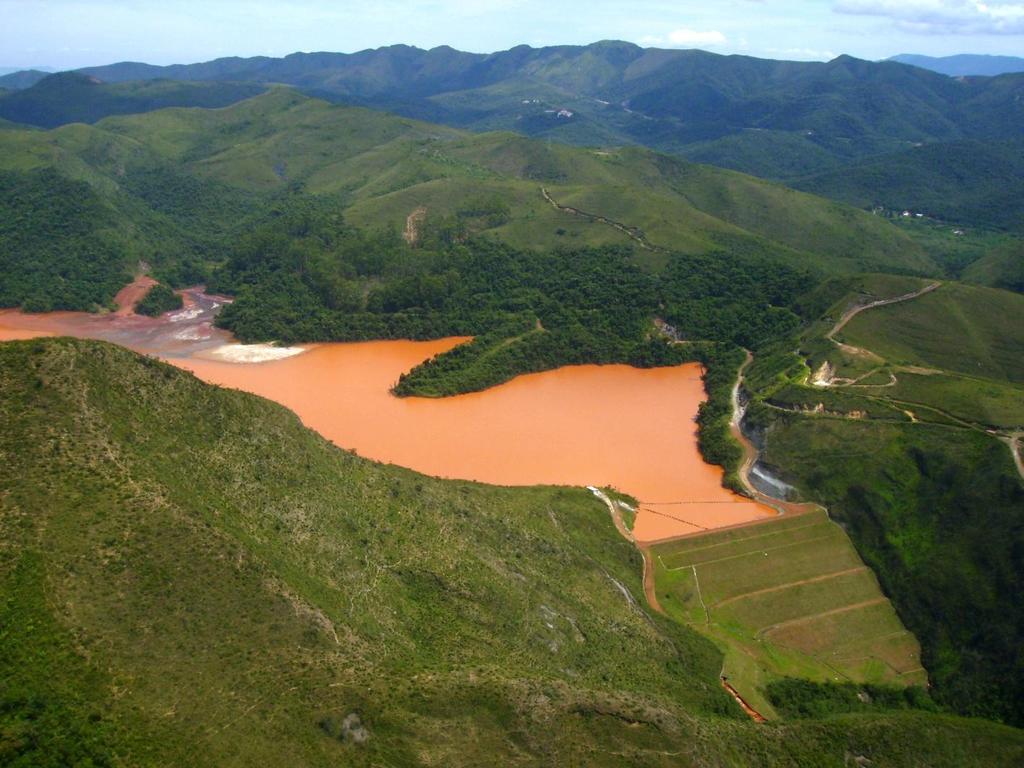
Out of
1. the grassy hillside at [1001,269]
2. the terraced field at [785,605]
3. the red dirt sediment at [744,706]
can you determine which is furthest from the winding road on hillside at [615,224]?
the red dirt sediment at [744,706]

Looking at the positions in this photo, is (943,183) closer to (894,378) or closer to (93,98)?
(894,378)

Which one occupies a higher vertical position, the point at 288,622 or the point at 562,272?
the point at 288,622

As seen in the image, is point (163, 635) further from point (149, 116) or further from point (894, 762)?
point (149, 116)

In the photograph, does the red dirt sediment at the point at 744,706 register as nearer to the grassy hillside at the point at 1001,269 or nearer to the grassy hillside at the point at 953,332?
the grassy hillside at the point at 953,332

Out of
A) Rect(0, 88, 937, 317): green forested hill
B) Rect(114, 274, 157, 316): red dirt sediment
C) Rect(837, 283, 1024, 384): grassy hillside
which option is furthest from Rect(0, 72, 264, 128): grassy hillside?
Rect(837, 283, 1024, 384): grassy hillside

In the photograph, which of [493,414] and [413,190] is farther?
[413,190]

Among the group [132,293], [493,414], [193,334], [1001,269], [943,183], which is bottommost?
[493,414]

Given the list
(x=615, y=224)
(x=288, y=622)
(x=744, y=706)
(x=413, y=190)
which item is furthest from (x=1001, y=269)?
(x=288, y=622)
